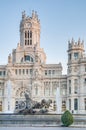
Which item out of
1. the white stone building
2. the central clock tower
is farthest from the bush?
the central clock tower

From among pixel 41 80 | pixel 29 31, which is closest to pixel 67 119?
pixel 41 80

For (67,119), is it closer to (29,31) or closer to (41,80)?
(41,80)

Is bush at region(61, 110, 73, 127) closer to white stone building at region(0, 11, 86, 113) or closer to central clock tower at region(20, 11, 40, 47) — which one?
white stone building at region(0, 11, 86, 113)

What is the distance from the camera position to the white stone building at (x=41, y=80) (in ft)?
353

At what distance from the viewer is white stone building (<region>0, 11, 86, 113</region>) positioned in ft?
353

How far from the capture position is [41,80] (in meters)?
111

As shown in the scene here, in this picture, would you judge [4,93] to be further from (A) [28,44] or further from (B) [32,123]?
(B) [32,123]

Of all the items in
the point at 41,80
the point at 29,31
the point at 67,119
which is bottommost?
the point at 67,119

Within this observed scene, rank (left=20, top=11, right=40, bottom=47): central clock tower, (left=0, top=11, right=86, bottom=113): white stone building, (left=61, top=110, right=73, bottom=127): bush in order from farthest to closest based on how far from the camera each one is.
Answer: (left=20, top=11, right=40, bottom=47): central clock tower, (left=0, top=11, right=86, bottom=113): white stone building, (left=61, top=110, right=73, bottom=127): bush

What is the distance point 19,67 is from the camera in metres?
112

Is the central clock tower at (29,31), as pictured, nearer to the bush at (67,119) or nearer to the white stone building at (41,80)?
the white stone building at (41,80)

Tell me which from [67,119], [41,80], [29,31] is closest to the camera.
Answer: [67,119]

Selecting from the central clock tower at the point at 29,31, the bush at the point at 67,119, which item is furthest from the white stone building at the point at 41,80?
the bush at the point at 67,119

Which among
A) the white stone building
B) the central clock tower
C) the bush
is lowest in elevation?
the bush
